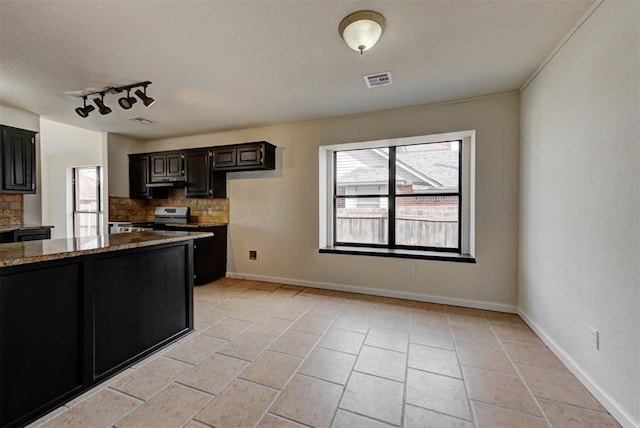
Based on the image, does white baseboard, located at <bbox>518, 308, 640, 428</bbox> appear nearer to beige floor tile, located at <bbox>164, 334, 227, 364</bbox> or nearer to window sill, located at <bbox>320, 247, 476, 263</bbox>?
window sill, located at <bbox>320, 247, 476, 263</bbox>

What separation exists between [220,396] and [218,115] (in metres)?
3.25

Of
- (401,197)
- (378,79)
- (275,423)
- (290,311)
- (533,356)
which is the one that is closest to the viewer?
(275,423)

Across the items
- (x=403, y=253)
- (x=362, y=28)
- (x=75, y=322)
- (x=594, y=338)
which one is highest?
(x=362, y=28)

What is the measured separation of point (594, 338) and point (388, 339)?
1361 mm

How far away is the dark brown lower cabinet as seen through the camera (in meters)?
1.43

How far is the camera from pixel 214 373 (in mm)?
1932

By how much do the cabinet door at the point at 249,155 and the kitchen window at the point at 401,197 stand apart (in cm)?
88

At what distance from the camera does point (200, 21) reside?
1.84 meters

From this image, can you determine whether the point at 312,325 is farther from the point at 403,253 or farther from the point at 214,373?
the point at 403,253

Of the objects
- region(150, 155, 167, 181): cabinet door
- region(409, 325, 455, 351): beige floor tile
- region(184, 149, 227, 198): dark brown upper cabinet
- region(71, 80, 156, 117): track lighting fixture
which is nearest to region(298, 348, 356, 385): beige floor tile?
region(409, 325, 455, 351): beige floor tile

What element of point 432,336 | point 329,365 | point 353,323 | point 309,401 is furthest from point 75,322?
point 432,336

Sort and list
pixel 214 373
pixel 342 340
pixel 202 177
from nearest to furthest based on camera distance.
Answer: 1. pixel 214 373
2. pixel 342 340
3. pixel 202 177

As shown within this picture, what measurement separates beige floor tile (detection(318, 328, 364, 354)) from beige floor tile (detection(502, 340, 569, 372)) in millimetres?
1195

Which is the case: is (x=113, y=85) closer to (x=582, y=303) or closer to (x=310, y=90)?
(x=310, y=90)
